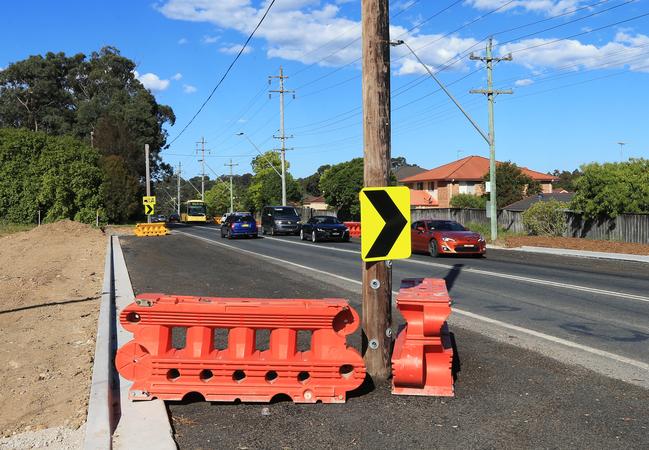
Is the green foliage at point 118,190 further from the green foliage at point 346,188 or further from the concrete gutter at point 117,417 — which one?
the concrete gutter at point 117,417

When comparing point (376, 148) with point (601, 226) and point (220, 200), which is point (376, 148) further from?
point (220, 200)

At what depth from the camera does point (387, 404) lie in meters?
5.16

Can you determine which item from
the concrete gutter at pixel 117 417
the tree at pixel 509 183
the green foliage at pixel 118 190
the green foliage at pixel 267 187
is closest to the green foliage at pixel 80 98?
the green foliage at pixel 118 190

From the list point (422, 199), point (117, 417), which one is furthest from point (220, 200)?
point (117, 417)

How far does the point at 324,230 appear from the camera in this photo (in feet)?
102

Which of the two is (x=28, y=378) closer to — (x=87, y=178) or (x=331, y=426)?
(x=331, y=426)

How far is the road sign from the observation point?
224 inches

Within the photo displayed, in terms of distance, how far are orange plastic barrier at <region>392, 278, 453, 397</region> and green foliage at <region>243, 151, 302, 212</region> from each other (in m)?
66.7

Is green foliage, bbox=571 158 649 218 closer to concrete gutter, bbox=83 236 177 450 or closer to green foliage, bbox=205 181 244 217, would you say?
concrete gutter, bbox=83 236 177 450

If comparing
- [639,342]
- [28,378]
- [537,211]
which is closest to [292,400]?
[28,378]

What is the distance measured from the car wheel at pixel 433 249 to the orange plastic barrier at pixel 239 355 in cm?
1621

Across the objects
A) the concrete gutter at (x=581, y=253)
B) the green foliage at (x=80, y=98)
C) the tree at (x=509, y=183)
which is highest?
the green foliage at (x=80, y=98)

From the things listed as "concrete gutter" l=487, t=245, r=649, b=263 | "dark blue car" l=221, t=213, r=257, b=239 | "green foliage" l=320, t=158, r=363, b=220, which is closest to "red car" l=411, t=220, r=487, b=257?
"concrete gutter" l=487, t=245, r=649, b=263

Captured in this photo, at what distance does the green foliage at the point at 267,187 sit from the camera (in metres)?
79.9
